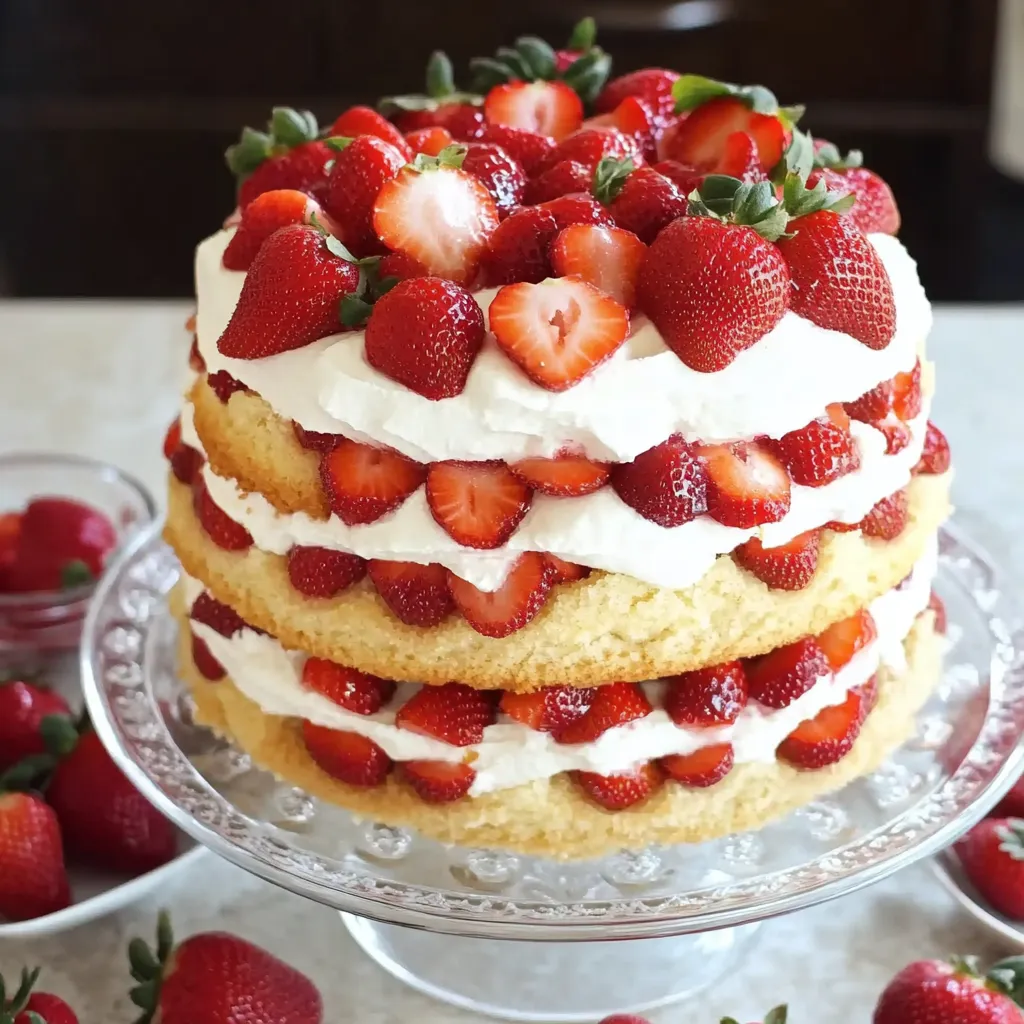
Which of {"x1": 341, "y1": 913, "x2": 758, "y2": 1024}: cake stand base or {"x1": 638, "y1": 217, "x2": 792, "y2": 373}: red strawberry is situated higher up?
{"x1": 638, "y1": 217, "x2": 792, "y2": 373}: red strawberry

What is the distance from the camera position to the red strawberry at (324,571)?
4.60 ft

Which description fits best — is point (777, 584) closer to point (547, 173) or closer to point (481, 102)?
point (547, 173)

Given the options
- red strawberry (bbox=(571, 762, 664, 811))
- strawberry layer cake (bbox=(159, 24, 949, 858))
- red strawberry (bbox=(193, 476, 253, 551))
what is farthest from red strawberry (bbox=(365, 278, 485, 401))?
red strawberry (bbox=(571, 762, 664, 811))

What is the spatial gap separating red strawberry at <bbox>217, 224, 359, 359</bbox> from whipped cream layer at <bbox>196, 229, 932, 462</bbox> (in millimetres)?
20

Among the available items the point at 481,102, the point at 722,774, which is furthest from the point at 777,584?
the point at 481,102

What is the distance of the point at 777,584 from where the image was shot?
4.56 ft

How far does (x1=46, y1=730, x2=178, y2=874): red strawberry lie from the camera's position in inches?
65.8

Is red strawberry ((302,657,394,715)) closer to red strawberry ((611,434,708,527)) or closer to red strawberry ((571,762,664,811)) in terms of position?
red strawberry ((571,762,664,811))

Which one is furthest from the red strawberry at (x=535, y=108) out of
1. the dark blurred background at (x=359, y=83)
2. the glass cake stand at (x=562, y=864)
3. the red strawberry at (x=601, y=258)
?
the dark blurred background at (x=359, y=83)

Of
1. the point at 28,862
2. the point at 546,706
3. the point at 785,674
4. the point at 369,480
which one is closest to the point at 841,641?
the point at 785,674

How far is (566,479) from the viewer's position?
50.6 inches

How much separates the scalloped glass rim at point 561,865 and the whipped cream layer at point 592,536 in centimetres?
31

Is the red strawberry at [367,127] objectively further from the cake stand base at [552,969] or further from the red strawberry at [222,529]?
the cake stand base at [552,969]

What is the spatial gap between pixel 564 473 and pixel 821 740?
455 mm
